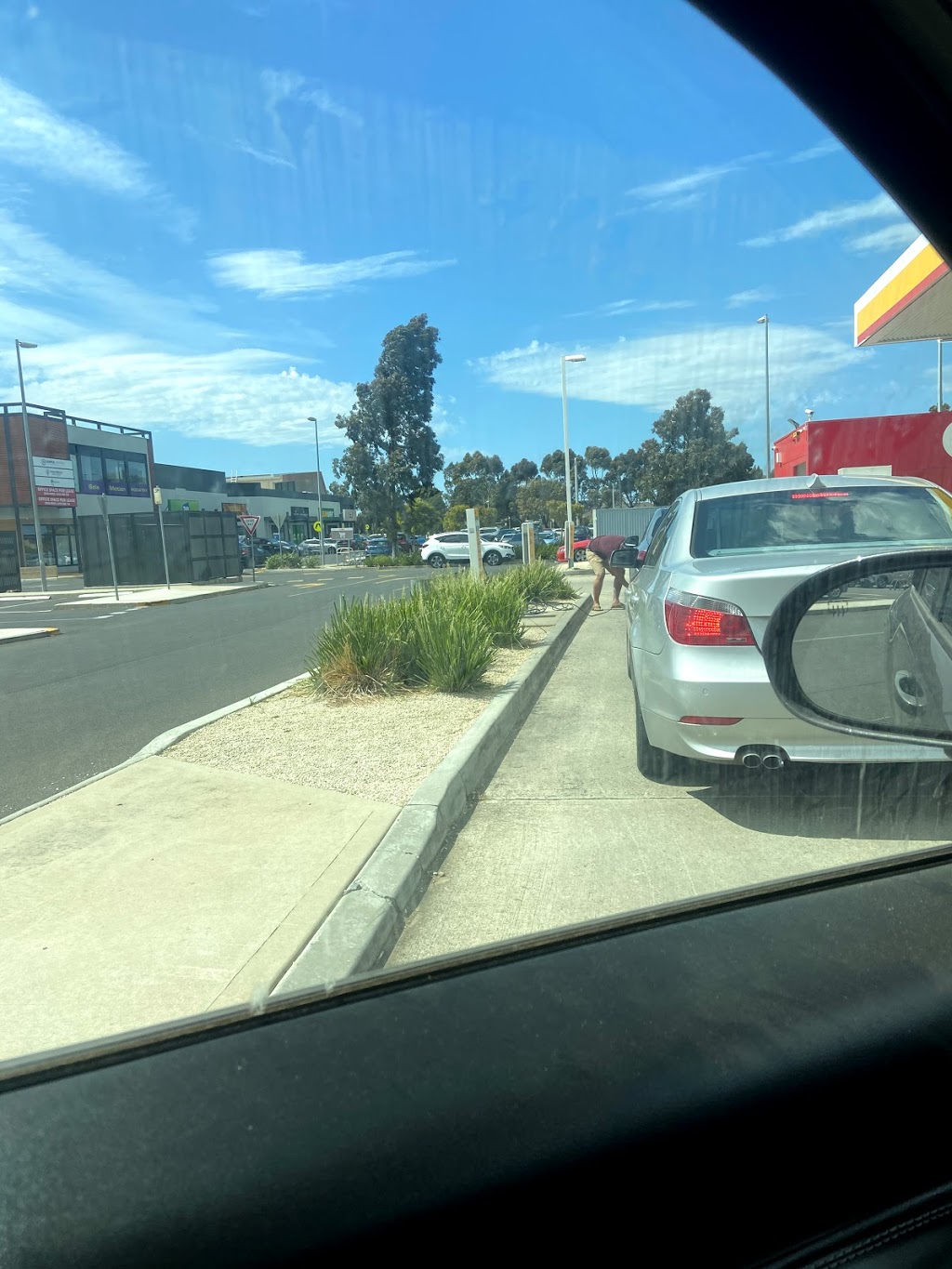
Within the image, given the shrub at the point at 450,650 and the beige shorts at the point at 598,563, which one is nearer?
the shrub at the point at 450,650

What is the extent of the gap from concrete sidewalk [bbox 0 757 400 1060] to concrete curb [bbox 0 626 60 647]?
12.7m

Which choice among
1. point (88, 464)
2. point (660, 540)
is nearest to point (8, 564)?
point (88, 464)

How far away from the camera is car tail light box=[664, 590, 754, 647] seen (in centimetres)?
400

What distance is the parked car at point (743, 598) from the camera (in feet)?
12.7

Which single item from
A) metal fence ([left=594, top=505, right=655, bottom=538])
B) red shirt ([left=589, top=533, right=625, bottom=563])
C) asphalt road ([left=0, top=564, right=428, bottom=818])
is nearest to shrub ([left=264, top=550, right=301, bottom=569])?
asphalt road ([left=0, top=564, right=428, bottom=818])

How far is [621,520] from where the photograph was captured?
18.7m

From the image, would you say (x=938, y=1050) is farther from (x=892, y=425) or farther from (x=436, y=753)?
(x=892, y=425)

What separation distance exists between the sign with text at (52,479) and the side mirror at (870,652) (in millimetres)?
Result: 5006

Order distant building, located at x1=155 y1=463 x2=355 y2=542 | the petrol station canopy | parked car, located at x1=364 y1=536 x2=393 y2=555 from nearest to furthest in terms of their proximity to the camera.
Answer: the petrol station canopy
distant building, located at x1=155 y1=463 x2=355 y2=542
parked car, located at x1=364 y1=536 x2=393 y2=555

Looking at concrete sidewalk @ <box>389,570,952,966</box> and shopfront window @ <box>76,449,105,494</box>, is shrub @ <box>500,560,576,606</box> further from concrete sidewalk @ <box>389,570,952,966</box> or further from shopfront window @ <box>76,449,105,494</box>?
concrete sidewalk @ <box>389,570,952,966</box>

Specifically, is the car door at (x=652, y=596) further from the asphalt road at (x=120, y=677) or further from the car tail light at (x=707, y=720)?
the asphalt road at (x=120, y=677)

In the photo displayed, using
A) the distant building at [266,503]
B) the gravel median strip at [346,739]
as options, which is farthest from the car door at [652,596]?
the distant building at [266,503]

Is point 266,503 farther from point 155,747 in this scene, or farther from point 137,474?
point 155,747

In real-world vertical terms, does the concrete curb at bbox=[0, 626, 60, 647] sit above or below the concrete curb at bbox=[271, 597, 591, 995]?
below
